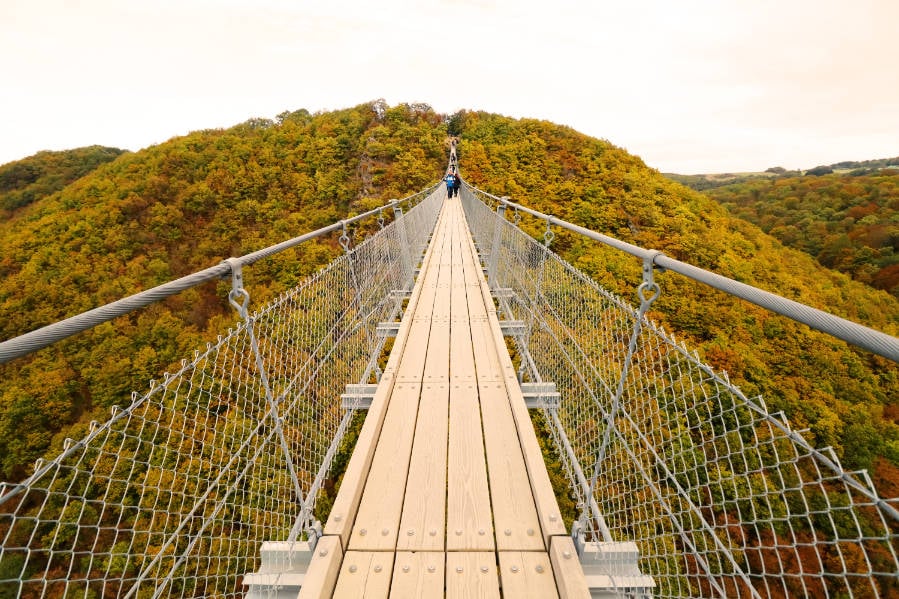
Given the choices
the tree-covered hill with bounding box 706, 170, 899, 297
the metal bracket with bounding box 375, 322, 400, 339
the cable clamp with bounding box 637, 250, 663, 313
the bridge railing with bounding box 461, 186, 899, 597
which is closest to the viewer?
the bridge railing with bounding box 461, 186, 899, 597

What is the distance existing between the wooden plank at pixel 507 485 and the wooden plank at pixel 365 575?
537 mm

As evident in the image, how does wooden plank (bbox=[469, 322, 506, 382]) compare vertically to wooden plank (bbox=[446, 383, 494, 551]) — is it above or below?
above

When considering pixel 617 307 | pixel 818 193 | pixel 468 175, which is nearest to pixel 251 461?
pixel 617 307

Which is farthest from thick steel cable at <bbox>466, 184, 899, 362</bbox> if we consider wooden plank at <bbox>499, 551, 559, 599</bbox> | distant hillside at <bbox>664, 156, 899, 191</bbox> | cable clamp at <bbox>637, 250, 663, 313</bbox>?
distant hillside at <bbox>664, 156, 899, 191</bbox>

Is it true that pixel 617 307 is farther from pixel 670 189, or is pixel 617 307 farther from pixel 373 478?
pixel 670 189

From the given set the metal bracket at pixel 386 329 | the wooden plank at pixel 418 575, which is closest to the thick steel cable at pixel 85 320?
the wooden plank at pixel 418 575

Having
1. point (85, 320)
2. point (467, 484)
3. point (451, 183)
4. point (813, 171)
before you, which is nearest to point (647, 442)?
point (467, 484)

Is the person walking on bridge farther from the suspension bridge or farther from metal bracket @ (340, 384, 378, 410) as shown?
metal bracket @ (340, 384, 378, 410)

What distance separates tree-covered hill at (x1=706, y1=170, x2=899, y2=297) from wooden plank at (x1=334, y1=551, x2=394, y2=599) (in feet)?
150

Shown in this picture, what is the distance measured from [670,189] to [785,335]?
1780cm

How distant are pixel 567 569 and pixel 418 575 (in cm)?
65

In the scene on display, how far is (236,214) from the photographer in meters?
44.8

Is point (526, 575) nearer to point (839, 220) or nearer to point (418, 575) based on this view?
point (418, 575)

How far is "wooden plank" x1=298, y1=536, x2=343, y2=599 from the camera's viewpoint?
62.6 inches
